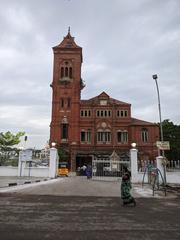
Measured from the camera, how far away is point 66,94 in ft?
186

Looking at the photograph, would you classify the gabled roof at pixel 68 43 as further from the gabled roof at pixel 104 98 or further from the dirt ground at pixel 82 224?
the dirt ground at pixel 82 224

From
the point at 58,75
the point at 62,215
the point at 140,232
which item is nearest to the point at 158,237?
the point at 140,232

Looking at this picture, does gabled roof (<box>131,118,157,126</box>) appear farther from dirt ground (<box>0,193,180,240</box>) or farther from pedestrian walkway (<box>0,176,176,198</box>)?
dirt ground (<box>0,193,180,240</box>)

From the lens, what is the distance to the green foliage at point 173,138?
65.3 meters

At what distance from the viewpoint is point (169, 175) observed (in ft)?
83.6

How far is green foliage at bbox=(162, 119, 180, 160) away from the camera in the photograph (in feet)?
214

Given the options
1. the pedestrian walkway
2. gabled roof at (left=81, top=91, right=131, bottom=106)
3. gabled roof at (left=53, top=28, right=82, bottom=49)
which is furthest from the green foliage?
the pedestrian walkway

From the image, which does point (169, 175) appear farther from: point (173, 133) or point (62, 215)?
point (173, 133)

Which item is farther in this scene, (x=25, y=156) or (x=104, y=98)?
(x=104, y=98)

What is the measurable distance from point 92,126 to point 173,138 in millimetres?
21636

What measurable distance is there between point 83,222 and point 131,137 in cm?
4857

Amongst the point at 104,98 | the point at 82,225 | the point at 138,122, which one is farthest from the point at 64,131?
the point at 82,225

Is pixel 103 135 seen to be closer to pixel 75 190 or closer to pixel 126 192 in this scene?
pixel 75 190

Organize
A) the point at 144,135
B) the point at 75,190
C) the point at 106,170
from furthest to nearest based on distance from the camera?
1. the point at 144,135
2. the point at 106,170
3. the point at 75,190
